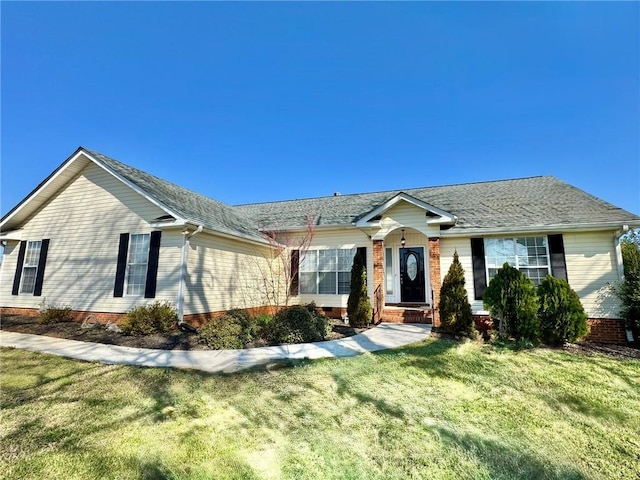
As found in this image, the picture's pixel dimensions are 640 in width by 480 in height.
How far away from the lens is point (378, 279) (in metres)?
11.2

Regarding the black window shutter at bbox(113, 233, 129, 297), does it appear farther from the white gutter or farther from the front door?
the white gutter

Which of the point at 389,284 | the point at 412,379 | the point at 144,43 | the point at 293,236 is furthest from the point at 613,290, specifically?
the point at 144,43

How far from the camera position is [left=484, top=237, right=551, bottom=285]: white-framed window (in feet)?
32.6

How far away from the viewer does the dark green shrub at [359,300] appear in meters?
10.3

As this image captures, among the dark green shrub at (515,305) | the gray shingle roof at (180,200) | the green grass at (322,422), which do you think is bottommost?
the green grass at (322,422)

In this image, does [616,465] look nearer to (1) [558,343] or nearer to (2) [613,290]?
(1) [558,343]

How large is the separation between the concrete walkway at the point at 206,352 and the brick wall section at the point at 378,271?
2.22m

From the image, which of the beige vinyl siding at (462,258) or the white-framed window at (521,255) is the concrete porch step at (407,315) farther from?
the white-framed window at (521,255)

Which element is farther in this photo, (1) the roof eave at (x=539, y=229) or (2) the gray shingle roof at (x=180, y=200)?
(2) the gray shingle roof at (x=180, y=200)

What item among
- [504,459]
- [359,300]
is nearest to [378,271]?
[359,300]

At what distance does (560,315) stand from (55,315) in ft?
49.3

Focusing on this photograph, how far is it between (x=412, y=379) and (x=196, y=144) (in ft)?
63.4

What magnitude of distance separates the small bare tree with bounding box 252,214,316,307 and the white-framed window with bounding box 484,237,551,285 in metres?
6.67

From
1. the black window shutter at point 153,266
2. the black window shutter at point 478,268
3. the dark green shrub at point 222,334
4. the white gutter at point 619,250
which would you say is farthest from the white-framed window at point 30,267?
the white gutter at point 619,250
